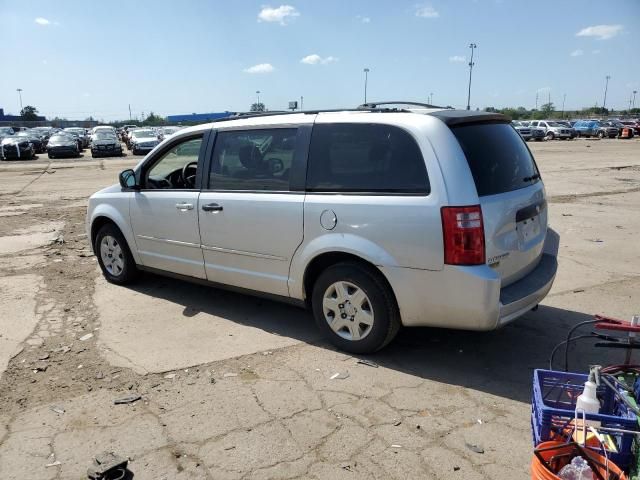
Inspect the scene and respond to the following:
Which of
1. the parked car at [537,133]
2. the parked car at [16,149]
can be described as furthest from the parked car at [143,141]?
the parked car at [537,133]

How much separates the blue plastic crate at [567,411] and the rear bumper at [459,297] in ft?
2.45

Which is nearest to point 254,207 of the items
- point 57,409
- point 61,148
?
point 57,409

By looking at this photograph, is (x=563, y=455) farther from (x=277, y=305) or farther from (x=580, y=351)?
(x=277, y=305)

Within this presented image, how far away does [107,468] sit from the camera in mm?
2738

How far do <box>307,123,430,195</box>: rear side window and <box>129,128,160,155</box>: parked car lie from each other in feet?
94.8

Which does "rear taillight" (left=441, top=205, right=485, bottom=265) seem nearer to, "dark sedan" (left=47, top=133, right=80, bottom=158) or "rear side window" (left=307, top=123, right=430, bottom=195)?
"rear side window" (left=307, top=123, right=430, bottom=195)

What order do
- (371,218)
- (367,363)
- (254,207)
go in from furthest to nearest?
(254,207) < (367,363) < (371,218)

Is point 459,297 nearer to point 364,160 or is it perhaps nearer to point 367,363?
point 367,363

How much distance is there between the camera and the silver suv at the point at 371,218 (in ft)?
11.5

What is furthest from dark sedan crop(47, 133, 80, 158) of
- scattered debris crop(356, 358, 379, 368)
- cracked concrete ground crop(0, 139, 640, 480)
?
scattered debris crop(356, 358, 379, 368)

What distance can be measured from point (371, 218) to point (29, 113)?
135017mm

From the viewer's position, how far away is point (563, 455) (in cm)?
227

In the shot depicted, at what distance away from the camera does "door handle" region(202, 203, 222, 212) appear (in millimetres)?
4672

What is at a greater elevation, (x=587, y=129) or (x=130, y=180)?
(x=587, y=129)
